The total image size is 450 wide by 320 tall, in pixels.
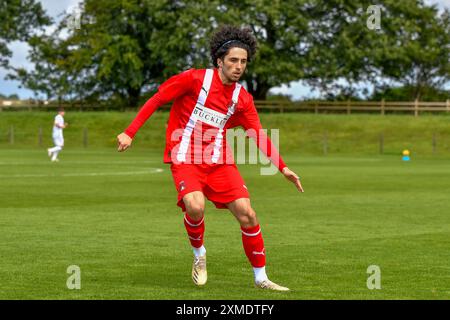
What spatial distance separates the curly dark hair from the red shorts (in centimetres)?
105

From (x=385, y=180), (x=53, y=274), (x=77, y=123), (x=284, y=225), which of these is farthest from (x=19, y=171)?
(x=77, y=123)

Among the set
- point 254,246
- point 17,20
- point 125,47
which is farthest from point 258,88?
point 254,246

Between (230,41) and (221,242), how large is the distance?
16.0 feet

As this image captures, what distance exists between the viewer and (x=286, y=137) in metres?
72.5

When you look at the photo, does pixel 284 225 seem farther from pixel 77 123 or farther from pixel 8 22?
pixel 8 22

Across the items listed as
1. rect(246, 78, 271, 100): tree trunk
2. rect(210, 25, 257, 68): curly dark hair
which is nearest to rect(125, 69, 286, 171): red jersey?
rect(210, 25, 257, 68): curly dark hair

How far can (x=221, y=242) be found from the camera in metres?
14.6

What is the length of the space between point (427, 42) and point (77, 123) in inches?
1170

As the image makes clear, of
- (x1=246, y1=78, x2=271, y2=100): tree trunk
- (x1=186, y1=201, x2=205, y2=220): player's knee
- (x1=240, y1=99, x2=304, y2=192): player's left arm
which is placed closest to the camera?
(x1=186, y1=201, x2=205, y2=220): player's knee

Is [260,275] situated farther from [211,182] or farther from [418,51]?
[418,51]

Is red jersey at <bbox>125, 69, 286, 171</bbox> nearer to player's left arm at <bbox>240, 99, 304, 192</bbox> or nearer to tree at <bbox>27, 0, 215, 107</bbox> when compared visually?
player's left arm at <bbox>240, 99, 304, 192</bbox>

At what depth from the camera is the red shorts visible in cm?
1017

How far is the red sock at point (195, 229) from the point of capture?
10578mm

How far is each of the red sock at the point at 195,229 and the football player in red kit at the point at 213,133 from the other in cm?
1
